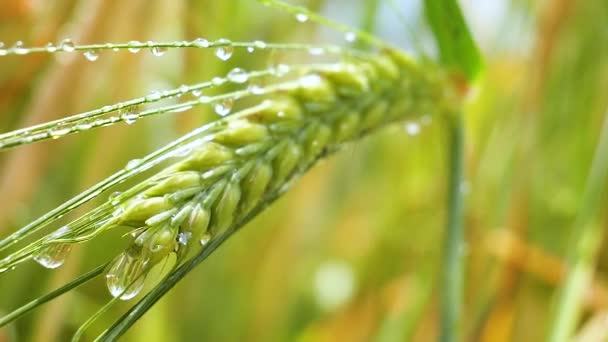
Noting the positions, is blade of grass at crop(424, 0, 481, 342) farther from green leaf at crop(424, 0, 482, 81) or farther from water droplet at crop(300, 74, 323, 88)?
water droplet at crop(300, 74, 323, 88)

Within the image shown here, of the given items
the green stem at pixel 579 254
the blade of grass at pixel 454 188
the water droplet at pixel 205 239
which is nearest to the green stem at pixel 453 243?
the blade of grass at pixel 454 188

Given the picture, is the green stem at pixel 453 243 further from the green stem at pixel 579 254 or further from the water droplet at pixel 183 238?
the water droplet at pixel 183 238

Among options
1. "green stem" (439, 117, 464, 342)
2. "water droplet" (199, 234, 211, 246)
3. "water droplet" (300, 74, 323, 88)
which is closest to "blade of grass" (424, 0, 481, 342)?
"green stem" (439, 117, 464, 342)

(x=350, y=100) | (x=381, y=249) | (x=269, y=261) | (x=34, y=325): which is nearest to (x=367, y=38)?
(x=350, y=100)

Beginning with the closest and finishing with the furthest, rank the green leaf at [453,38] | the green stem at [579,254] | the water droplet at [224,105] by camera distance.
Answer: the water droplet at [224,105] < the green leaf at [453,38] < the green stem at [579,254]

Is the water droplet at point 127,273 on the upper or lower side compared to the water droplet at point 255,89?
lower

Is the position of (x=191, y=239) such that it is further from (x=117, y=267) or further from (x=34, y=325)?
(x=34, y=325)
